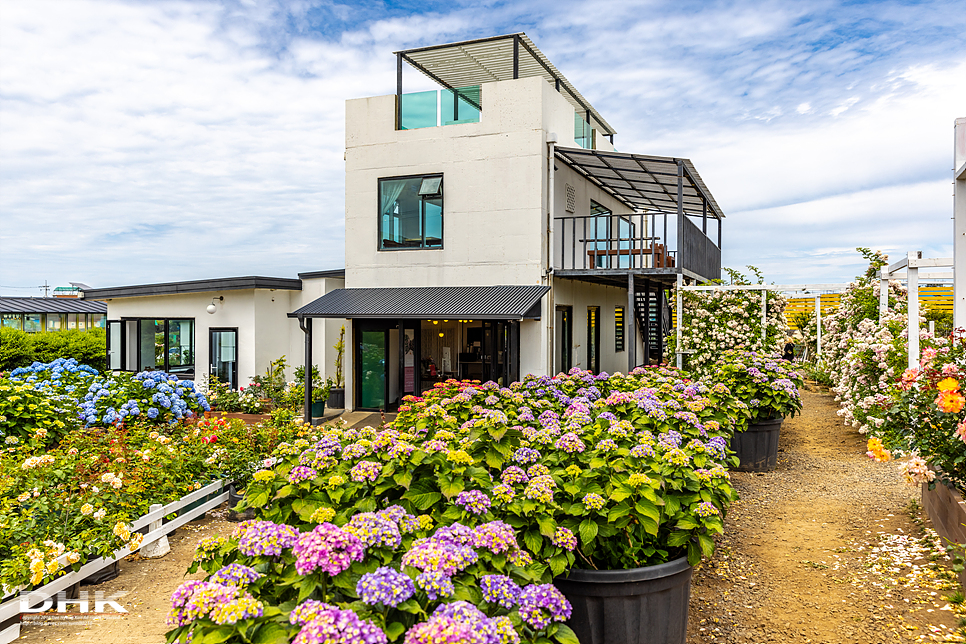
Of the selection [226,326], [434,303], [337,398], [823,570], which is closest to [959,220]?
[823,570]

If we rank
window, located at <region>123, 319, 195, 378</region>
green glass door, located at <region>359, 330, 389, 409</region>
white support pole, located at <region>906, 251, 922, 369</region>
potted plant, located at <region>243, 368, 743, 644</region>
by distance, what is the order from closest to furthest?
potted plant, located at <region>243, 368, 743, 644</region> → white support pole, located at <region>906, 251, 922, 369</region> → green glass door, located at <region>359, 330, 389, 409</region> → window, located at <region>123, 319, 195, 378</region>

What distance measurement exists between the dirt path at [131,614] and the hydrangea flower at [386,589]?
99.0 inches

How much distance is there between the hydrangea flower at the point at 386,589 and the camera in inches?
75.6

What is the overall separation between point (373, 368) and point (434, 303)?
2466mm

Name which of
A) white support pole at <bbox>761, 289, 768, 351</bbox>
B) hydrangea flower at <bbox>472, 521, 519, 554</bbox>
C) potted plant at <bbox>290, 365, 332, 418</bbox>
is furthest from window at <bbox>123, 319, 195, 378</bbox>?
hydrangea flower at <bbox>472, 521, 519, 554</bbox>

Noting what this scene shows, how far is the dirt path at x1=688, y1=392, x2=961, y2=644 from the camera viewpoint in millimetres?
3787

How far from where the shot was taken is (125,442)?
647cm

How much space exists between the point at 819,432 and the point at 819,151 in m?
4.83

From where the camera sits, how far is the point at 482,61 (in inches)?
516

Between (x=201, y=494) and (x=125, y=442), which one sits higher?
(x=125, y=442)

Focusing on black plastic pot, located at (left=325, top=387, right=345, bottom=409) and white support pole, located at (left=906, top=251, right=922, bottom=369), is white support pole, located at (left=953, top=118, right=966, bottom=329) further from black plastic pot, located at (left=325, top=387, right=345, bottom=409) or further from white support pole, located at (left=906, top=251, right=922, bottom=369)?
black plastic pot, located at (left=325, top=387, right=345, bottom=409)

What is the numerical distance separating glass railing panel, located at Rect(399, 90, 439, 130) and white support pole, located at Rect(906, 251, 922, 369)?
8.69 metres

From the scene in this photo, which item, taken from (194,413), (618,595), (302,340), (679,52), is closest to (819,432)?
(679,52)

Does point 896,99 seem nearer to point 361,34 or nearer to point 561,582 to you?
point 361,34
